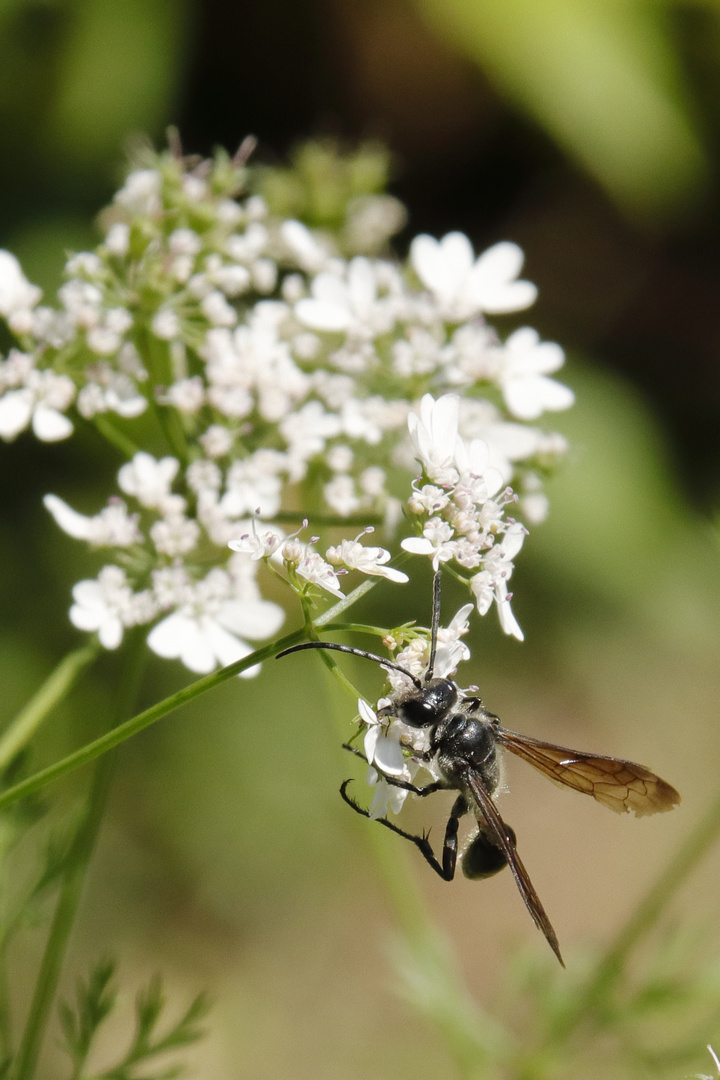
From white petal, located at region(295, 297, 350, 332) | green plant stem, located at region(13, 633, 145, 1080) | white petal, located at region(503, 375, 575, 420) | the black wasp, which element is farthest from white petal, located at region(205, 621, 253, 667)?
white petal, located at region(503, 375, 575, 420)

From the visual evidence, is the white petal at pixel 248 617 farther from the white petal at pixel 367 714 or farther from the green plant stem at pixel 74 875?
the white petal at pixel 367 714

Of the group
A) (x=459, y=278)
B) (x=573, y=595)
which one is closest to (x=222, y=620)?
(x=459, y=278)

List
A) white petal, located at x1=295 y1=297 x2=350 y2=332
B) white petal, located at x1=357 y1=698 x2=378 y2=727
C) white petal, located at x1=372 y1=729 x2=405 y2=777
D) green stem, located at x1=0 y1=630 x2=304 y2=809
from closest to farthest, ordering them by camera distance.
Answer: green stem, located at x1=0 y1=630 x2=304 y2=809 → white petal, located at x1=357 y1=698 x2=378 y2=727 → white petal, located at x1=372 y1=729 x2=405 y2=777 → white petal, located at x1=295 y1=297 x2=350 y2=332

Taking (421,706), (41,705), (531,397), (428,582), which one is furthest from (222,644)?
(428,582)

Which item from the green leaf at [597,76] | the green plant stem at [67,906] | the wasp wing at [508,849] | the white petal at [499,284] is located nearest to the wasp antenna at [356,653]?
the wasp wing at [508,849]

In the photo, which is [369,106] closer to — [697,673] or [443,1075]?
[697,673]

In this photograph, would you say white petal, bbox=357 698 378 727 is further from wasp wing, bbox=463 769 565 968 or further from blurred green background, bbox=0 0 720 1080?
blurred green background, bbox=0 0 720 1080
